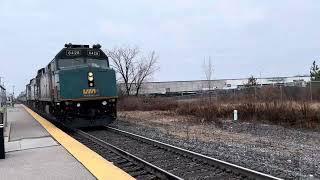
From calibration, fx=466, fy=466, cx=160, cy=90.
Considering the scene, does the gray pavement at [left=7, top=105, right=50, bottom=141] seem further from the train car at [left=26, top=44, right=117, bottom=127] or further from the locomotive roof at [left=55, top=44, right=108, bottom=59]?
the locomotive roof at [left=55, top=44, right=108, bottom=59]

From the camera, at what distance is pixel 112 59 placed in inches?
2768

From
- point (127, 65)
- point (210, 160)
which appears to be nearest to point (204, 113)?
point (210, 160)

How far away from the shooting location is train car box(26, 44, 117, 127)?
68.8ft

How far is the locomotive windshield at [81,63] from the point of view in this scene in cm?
2194

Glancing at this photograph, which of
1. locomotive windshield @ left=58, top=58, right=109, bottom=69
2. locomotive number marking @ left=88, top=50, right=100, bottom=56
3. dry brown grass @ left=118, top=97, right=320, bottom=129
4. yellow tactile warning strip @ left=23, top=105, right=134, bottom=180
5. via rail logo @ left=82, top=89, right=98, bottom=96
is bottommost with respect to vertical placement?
yellow tactile warning strip @ left=23, top=105, right=134, bottom=180

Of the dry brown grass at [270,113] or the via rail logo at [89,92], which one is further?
the dry brown grass at [270,113]

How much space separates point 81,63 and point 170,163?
12122 millimetres

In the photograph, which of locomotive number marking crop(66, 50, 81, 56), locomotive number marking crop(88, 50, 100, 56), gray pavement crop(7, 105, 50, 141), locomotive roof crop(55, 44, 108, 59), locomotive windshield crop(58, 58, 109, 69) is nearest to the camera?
gray pavement crop(7, 105, 50, 141)

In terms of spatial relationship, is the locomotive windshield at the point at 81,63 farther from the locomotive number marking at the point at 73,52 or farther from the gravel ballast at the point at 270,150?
the gravel ballast at the point at 270,150

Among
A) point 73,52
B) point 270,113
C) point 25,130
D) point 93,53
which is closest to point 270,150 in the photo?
point 93,53

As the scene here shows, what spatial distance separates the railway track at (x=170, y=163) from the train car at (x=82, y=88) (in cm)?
495

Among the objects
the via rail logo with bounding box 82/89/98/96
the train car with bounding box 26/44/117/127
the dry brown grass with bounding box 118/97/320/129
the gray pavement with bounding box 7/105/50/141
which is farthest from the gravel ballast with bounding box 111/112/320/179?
the gray pavement with bounding box 7/105/50/141

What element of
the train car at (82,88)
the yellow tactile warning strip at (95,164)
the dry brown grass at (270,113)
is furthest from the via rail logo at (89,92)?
the dry brown grass at (270,113)

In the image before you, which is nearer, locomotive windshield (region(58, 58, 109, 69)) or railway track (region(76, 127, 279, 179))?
railway track (region(76, 127, 279, 179))
